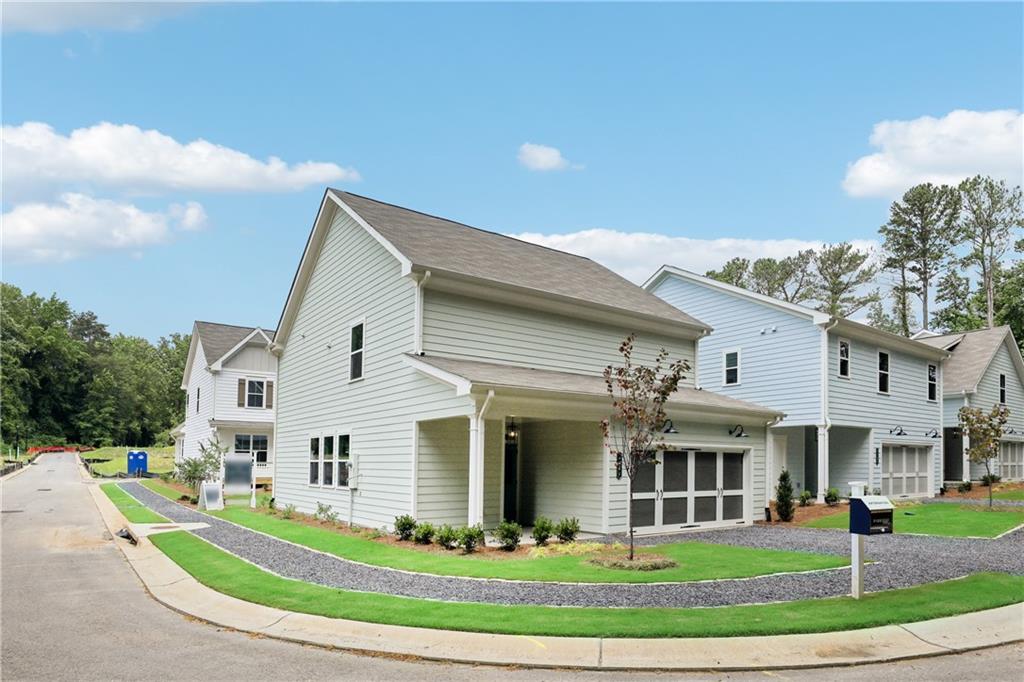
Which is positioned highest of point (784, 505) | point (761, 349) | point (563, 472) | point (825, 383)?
point (761, 349)

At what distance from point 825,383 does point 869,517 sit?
48.7 feet

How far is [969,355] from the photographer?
105ft

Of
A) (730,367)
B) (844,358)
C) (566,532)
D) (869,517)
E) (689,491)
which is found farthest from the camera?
(730,367)

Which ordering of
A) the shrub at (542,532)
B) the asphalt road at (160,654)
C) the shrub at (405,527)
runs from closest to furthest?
the asphalt road at (160,654) < the shrub at (542,532) < the shrub at (405,527)

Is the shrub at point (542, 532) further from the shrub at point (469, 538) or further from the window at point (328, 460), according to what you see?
the window at point (328, 460)

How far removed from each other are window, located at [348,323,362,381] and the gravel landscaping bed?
173 inches

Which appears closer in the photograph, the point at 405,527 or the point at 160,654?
the point at 160,654

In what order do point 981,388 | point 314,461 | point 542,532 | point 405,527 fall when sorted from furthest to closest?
point 981,388, point 314,461, point 405,527, point 542,532

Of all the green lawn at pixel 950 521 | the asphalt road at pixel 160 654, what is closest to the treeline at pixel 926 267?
the green lawn at pixel 950 521

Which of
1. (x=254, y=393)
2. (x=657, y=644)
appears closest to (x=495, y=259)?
(x=657, y=644)

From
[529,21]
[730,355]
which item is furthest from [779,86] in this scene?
[730,355]

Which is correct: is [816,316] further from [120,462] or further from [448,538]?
[120,462]

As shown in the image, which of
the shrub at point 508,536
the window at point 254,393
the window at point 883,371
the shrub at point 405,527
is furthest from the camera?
the window at point 254,393

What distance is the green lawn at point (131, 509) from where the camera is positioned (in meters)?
19.3
